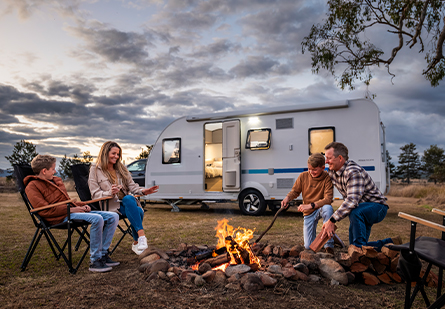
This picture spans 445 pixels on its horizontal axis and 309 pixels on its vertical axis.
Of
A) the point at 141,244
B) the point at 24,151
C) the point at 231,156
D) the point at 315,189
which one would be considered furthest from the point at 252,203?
the point at 24,151

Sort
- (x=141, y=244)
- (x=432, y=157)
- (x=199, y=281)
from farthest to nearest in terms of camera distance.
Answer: (x=432, y=157) < (x=141, y=244) < (x=199, y=281)

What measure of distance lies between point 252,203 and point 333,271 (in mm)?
4939

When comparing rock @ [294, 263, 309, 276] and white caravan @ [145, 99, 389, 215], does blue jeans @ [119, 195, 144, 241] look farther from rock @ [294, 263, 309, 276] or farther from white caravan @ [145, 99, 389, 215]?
white caravan @ [145, 99, 389, 215]

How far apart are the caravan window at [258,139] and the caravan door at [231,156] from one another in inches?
9.4

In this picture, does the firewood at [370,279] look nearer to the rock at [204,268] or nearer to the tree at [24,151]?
the rock at [204,268]

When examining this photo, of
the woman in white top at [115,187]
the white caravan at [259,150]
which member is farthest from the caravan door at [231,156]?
the woman in white top at [115,187]

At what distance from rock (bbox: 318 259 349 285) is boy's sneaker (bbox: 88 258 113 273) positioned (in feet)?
6.20

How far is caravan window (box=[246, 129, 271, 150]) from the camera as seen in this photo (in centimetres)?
749

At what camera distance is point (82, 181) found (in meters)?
3.63

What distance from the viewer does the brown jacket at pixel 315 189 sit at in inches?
132

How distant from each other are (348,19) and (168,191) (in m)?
7.33

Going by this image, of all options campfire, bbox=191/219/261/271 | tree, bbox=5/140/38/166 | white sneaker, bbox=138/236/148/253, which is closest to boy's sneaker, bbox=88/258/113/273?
white sneaker, bbox=138/236/148/253

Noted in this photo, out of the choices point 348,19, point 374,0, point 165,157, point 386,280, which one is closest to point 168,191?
point 165,157

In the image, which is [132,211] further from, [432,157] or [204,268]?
[432,157]
